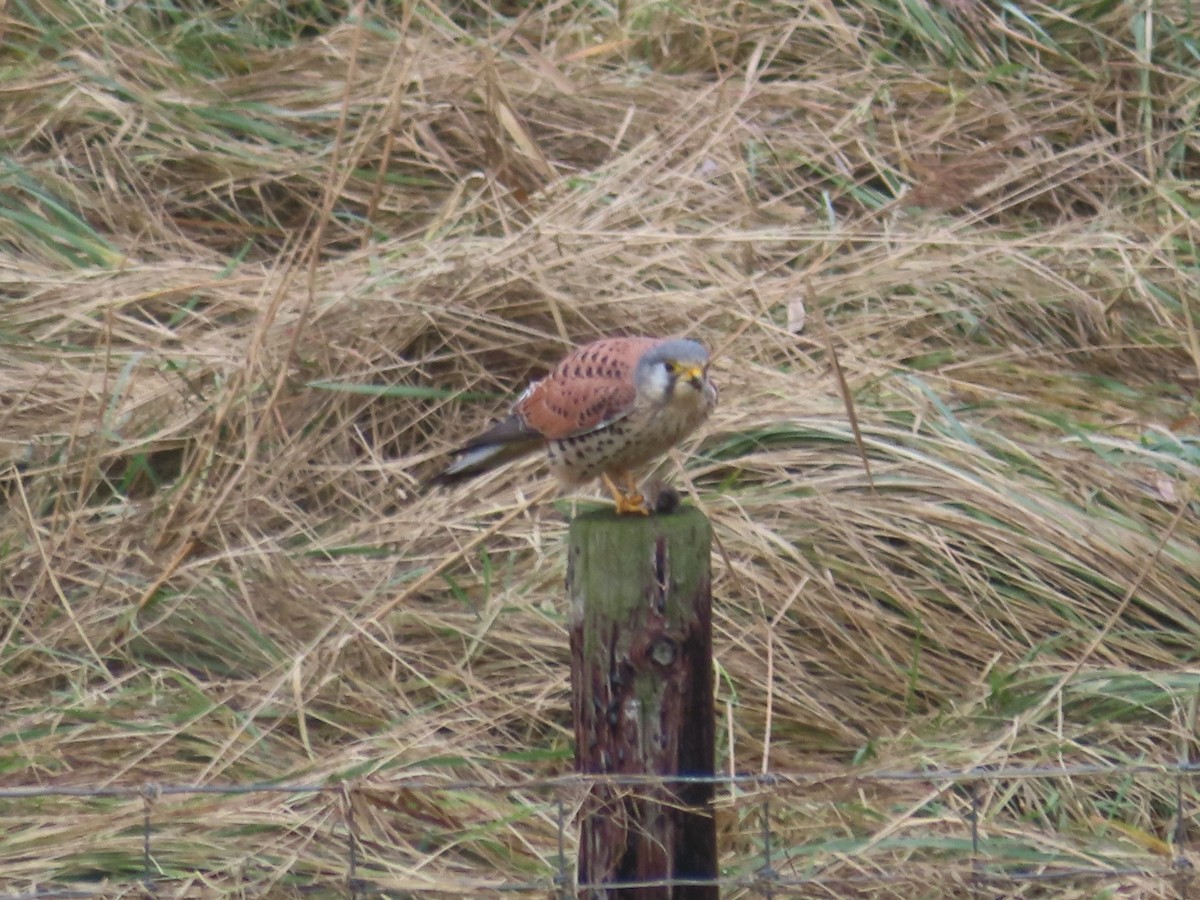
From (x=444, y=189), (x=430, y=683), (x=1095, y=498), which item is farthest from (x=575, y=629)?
(x=444, y=189)

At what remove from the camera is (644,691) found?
2270 mm

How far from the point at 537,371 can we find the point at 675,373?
60.9 inches

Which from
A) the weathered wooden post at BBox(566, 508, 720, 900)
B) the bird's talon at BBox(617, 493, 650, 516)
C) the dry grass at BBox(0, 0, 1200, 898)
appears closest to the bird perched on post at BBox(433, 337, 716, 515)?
the bird's talon at BBox(617, 493, 650, 516)

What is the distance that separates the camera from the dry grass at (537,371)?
3115 millimetres

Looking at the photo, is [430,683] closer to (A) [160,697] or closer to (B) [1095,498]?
(A) [160,697]

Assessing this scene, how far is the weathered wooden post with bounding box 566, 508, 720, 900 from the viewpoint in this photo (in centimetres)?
226

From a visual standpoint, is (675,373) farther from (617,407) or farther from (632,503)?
(632,503)

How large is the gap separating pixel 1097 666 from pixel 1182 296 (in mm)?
1380

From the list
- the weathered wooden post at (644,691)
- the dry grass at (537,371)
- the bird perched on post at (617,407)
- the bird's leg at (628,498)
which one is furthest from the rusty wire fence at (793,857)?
the bird perched on post at (617,407)

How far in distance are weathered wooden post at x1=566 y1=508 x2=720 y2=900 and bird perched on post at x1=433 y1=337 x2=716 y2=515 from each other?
1.69ft

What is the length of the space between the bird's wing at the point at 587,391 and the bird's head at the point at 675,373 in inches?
1.5

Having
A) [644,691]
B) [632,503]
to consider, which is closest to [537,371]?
[632,503]

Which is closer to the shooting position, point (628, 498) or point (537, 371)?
point (628, 498)

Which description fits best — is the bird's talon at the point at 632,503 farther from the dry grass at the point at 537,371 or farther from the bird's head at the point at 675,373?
the dry grass at the point at 537,371
